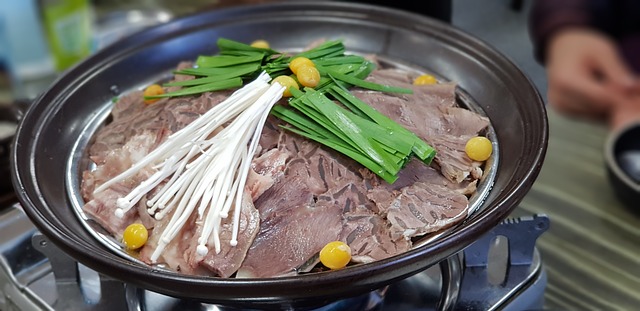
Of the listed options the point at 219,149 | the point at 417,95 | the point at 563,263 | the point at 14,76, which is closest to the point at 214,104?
the point at 219,149

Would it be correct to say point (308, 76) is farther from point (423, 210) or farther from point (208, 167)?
point (423, 210)

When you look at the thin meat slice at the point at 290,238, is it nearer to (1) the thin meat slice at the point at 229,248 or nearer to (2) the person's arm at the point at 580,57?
(1) the thin meat slice at the point at 229,248

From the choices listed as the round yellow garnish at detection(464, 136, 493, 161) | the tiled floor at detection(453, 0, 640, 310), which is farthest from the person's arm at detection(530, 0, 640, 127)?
the round yellow garnish at detection(464, 136, 493, 161)

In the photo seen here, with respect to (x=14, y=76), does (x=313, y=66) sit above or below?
below

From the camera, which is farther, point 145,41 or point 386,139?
point 145,41

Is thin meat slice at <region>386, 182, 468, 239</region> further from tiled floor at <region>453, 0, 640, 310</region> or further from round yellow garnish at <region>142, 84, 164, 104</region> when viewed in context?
round yellow garnish at <region>142, 84, 164, 104</region>

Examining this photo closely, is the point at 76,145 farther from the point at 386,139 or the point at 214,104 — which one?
the point at 386,139

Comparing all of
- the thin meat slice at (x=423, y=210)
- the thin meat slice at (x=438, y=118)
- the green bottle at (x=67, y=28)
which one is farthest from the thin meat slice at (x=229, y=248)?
the green bottle at (x=67, y=28)
